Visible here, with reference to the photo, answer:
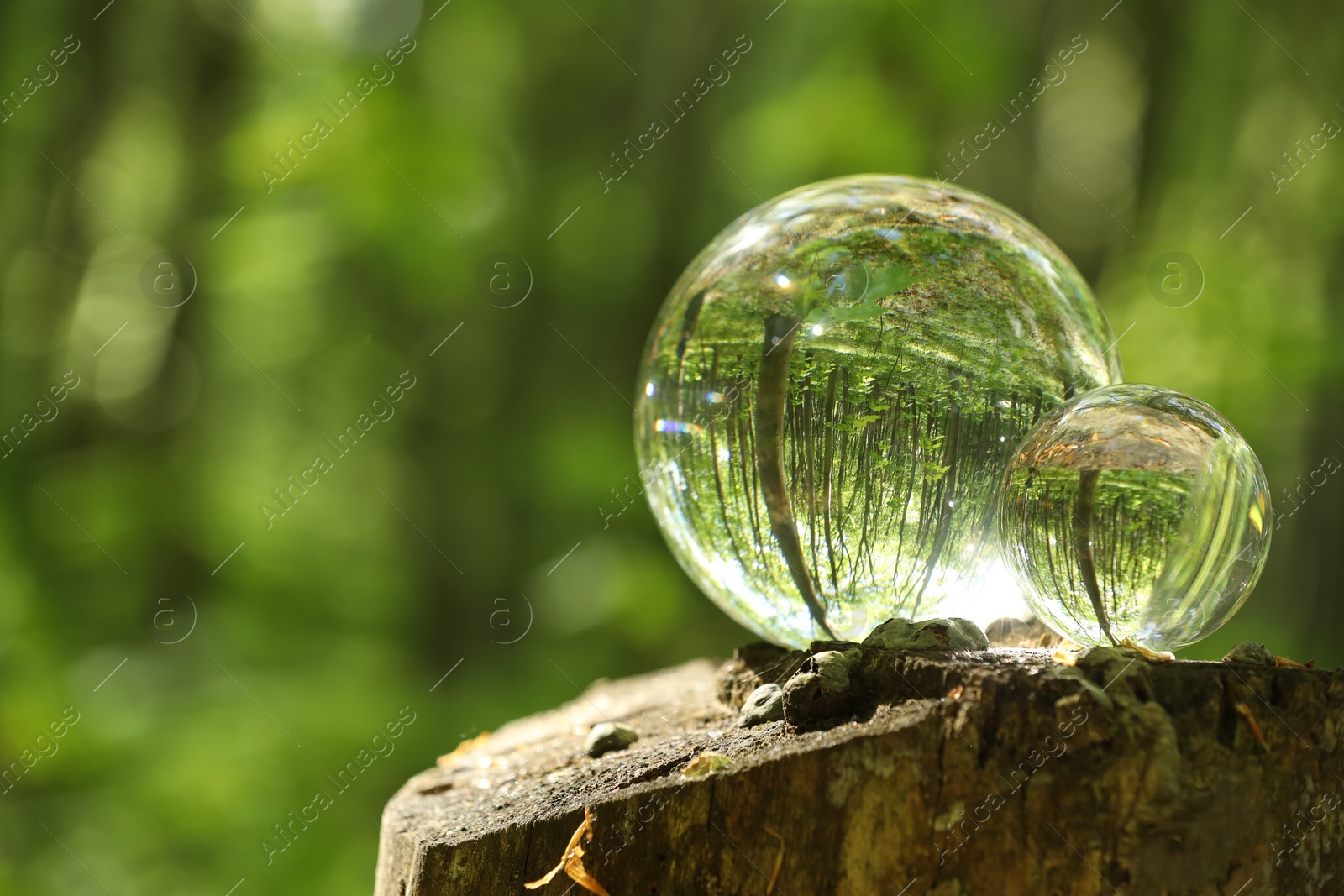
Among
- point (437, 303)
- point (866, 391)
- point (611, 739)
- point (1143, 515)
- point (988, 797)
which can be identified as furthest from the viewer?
point (437, 303)

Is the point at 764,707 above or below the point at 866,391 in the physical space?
below

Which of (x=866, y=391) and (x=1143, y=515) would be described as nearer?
(x=1143, y=515)

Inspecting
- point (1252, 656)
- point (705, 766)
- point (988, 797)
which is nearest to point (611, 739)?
point (705, 766)

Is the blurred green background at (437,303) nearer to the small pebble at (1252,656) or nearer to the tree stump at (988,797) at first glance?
the small pebble at (1252,656)

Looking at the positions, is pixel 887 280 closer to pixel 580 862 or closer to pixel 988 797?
pixel 988 797

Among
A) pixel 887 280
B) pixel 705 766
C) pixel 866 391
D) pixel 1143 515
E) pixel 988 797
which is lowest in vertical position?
pixel 988 797

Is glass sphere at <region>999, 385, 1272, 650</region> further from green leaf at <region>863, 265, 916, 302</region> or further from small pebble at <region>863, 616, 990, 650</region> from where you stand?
green leaf at <region>863, 265, 916, 302</region>

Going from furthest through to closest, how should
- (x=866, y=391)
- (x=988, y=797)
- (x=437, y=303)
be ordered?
(x=437, y=303)
(x=866, y=391)
(x=988, y=797)
